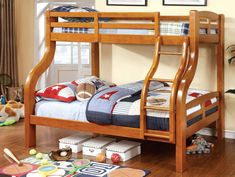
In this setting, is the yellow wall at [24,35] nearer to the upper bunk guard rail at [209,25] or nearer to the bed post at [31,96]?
the bed post at [31,96]

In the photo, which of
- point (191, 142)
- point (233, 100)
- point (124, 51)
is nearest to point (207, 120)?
point (191, 142)

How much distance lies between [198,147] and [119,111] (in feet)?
2.73

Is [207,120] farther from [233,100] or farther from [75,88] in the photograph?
[75,88]

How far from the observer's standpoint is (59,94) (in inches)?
171

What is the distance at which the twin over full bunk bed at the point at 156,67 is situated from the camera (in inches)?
145

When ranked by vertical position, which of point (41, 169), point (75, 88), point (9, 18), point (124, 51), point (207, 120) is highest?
point (9, 18)

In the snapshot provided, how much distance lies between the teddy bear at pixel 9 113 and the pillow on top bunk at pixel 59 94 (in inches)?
45.5

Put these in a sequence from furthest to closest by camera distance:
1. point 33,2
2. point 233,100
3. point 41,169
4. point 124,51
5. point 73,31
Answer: point 33,2 < point 124,51 < point 233,100 < point 73,31 < point 41,169

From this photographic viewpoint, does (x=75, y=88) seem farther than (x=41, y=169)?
Yes

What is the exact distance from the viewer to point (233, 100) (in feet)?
15.7

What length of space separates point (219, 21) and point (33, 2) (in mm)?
2926

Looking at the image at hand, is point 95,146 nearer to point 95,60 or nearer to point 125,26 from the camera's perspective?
point 125,26

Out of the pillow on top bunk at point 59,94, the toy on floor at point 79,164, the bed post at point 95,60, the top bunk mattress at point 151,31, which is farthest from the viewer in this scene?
the bed post at point 95,60

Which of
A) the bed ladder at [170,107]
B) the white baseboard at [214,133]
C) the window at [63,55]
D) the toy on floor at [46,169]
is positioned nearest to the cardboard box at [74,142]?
the toy on floor at [46,169]
